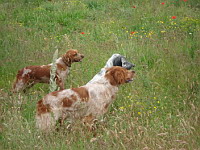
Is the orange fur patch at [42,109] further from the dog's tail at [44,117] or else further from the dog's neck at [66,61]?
the dog's neck at [66,61]

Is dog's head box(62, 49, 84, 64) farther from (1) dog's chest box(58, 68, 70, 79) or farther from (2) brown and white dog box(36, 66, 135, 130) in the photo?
(2) brown and white dog box(36, 66, 135, 130)

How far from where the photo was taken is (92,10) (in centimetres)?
1316

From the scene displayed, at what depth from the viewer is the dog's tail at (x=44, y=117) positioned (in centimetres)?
508

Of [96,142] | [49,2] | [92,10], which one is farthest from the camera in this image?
[49,2]

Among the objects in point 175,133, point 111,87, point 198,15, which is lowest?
point 175,133

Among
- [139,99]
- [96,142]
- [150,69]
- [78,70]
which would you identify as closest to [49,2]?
[78,70]

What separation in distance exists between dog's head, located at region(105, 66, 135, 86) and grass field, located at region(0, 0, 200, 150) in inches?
17.9

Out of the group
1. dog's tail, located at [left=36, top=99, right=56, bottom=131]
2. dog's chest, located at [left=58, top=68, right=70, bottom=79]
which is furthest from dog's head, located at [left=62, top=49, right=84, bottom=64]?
dog's tail, located at [left=36, top=99, right=56, bottom=131]

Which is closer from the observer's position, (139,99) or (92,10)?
(139,99)

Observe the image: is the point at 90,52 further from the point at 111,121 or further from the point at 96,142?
the point at 96,142

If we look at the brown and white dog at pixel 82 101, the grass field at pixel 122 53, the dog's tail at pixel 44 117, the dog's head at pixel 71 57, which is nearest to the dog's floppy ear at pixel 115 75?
the brown and white dog at pixel 82 101

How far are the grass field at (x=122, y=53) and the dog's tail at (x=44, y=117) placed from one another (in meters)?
0.11

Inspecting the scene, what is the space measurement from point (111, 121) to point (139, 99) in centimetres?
114

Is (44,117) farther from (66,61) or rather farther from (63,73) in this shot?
(66,61)
